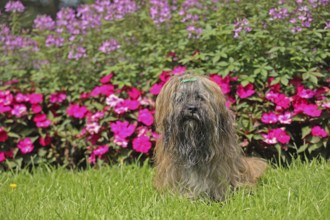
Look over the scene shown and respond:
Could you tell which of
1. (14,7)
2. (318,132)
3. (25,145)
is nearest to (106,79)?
(25,145)

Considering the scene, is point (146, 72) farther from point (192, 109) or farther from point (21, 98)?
point (192, 109)

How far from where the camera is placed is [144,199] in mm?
4020

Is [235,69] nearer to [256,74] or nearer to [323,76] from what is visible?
[256,74]

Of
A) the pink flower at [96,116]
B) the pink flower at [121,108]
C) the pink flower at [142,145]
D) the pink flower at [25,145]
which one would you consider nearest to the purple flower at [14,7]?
the pink flower at [25,145]

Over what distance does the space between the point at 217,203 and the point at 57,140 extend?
230 centimetres

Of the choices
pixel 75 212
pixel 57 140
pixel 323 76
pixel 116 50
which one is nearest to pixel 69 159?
pixel 57 140

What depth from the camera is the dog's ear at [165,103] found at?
3730mm

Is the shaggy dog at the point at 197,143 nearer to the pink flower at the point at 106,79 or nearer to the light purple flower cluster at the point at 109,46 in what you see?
the pink flower at the point at 106,79

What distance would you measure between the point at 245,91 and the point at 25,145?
2324 mm

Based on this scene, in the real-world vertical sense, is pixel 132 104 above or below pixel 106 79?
below

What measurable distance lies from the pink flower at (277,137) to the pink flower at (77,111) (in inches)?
75.1

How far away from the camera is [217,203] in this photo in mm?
3844

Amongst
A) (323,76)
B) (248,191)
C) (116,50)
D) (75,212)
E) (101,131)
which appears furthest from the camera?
(116,50)

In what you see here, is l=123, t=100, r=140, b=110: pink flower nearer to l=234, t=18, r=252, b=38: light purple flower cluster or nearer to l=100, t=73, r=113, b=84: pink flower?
l=100, t=73, r=113, b=84: pink flower
